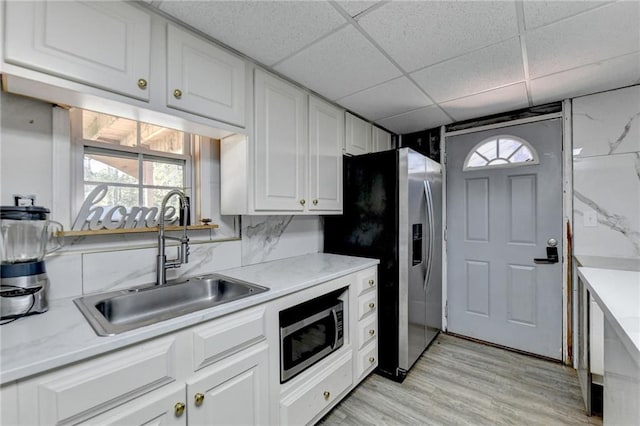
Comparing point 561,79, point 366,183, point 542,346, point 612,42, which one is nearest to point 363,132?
point 366,183

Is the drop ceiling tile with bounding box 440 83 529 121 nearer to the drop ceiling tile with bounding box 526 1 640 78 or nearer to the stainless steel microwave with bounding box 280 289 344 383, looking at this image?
the drop ceiling tile with bounding box 526 1 640 78

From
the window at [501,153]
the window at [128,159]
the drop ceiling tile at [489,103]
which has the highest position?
the drop ceiling tile at [489,103]

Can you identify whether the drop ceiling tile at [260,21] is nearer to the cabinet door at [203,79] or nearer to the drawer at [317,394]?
the cabinet door at [203,79]

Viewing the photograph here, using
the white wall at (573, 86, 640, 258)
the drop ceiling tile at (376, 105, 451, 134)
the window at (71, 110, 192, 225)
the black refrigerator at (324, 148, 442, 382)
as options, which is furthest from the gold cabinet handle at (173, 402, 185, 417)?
the white wall at (573, 86, 640, 258)

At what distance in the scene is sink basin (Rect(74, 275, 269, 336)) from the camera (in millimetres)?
1143

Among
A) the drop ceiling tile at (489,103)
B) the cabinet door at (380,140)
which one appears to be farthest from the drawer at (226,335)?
the drop ceiling tile at (489,103)

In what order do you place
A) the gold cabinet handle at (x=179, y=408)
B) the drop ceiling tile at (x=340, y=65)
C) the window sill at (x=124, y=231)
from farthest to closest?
the drop ceiling tile at (x=340, y=65), the window sill at (x=124, y=231), the gold cabinet handle at (x=179, y=408)

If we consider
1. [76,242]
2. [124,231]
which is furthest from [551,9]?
[76,242]

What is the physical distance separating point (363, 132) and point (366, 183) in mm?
693

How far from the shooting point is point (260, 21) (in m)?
1.40

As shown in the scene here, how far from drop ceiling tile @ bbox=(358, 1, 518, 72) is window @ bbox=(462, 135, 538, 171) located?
143 centimetres

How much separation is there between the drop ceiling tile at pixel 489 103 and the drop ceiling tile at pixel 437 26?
77 centimetres

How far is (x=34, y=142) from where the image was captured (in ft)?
4.03

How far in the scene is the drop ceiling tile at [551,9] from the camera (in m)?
1.28
